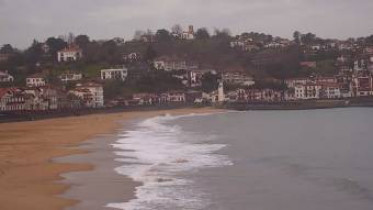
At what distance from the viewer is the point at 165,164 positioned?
64.8 feet

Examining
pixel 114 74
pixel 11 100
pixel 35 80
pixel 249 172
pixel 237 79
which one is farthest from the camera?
pixel 237 79

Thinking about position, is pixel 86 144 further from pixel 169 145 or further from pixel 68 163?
pixel 68 163

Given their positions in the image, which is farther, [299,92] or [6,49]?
[6,49]

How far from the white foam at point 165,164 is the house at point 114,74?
48.2 m

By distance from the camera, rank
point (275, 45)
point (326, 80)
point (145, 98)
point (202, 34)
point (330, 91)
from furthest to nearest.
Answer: point (202, 34)
point (275, 45)
point (326, 80)
point (330, 91)
point (145, 98)

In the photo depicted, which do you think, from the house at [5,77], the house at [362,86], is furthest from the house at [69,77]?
the house at [362,86]

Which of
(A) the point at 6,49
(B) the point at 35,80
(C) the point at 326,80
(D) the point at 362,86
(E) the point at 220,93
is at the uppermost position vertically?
(A) the point at 6,49

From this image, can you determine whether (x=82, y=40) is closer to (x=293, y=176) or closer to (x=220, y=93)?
(x=220, y=93)

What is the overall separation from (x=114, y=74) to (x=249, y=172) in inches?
2603

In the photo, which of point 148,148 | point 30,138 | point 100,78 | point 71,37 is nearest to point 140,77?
point 100,78

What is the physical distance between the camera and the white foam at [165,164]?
13258 millimetres

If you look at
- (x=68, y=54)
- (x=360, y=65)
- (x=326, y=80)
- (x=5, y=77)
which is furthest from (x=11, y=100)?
(x=360, y=65)

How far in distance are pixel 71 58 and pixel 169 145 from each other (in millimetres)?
65775

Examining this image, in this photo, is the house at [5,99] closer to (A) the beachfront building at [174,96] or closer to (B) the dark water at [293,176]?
(A) the beachfront building at [174,96]
